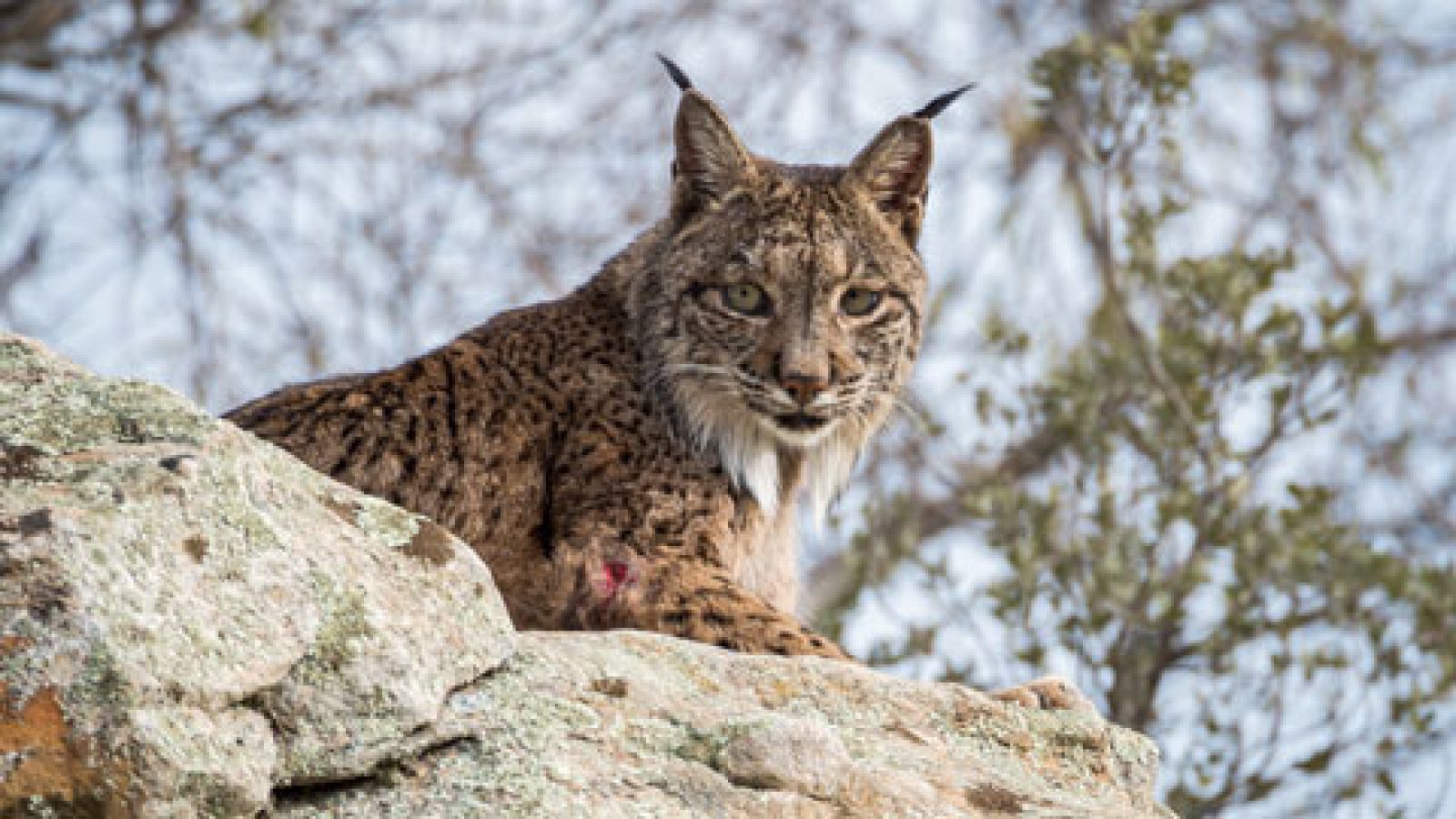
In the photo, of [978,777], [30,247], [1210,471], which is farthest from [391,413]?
[30,247]

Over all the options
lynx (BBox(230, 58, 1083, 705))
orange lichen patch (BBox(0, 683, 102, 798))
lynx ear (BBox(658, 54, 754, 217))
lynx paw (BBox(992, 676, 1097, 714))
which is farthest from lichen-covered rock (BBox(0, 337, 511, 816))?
lynx ear (BBox(658, 54, 754, 217))

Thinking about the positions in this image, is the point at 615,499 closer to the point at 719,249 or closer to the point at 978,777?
the point at 719,249

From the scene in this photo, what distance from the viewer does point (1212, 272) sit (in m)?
9.04

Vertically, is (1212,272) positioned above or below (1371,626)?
above

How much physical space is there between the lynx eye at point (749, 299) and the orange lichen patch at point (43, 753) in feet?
11.4

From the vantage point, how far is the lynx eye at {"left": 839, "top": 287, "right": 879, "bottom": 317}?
640 cm

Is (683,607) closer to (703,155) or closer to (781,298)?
(781,298)

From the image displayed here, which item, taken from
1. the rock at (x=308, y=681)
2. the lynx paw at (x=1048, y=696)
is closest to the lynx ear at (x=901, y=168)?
the lynx paw at (x=1048, y=696)

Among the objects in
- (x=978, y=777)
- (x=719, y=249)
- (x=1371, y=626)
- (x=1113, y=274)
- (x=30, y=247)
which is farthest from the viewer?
(x=30, y=247)

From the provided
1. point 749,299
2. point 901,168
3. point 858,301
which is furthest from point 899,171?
point 749,299

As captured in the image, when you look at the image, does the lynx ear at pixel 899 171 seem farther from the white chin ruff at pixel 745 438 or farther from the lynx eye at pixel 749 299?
the white chin ruff at pixel 745 438

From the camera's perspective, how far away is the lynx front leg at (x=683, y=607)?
557 cm

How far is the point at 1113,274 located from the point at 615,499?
4.54 m

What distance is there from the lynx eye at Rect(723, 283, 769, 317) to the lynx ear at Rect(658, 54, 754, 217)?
401 millimetres
